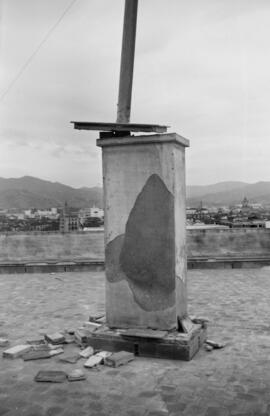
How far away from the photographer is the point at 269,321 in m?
7.22

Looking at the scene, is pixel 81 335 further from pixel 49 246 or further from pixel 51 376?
pixel 49 246

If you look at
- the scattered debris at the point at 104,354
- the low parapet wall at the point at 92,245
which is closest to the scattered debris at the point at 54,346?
the scattered debris at the point at 104,354

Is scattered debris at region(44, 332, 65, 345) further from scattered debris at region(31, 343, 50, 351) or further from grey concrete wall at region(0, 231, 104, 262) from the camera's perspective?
grey concrete wall at region(0, 231, 104, 262)

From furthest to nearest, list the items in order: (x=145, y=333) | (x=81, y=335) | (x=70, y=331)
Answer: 1. (x=70, y=331)
2. (x=81, y=335)
3. (x=145, y=333)

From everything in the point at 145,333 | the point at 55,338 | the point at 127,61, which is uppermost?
the point at 127,61

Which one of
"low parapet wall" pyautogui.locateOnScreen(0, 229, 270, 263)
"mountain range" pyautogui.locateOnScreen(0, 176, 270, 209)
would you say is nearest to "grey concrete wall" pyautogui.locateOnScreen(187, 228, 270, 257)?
"low parapet wall" pyautogui.locateOnScreen(0, 229, 270, 263)

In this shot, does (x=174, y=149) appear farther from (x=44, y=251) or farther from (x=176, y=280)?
(x=44, y=251)

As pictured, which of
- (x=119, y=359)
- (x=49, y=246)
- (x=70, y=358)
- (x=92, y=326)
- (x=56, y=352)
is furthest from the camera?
(x=49, y=246)

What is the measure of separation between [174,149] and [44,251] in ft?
29.5

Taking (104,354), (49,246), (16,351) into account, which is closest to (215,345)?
(104,354)

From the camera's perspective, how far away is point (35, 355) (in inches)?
223

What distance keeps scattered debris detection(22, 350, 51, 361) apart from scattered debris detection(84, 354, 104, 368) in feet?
2.04

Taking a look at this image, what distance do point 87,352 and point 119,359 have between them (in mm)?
565

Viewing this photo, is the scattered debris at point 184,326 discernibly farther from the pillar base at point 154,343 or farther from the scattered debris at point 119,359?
the scattered debris at point 119,359
